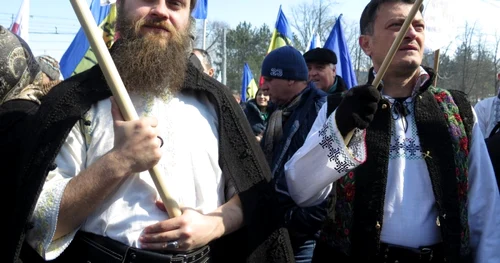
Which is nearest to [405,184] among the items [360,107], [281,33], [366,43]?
[360,107]

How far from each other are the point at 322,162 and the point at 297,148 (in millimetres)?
1289

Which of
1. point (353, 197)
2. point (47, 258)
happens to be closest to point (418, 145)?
point (353, 197)

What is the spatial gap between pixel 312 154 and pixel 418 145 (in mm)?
554

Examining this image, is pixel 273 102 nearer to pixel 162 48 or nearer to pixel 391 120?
pixel 391 120

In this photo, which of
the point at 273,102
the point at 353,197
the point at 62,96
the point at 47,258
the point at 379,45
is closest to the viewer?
the point at 47,258

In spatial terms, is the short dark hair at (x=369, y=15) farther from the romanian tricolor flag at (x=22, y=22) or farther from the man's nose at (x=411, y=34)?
the romanian tricolor flag at (x=22, y=22)

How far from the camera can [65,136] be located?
1.96 metres

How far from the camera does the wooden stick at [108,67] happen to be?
Result: 5.93ft

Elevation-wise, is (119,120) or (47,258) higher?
(119,120)

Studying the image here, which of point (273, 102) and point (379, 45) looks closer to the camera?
point (379, 45)

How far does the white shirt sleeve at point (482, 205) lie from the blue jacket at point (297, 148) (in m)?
0.74

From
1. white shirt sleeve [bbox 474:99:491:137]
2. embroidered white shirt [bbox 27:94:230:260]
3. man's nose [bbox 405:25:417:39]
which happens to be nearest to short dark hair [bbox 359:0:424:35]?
man's nose [bbox 405:25:417:39]

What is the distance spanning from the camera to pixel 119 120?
6.23ft

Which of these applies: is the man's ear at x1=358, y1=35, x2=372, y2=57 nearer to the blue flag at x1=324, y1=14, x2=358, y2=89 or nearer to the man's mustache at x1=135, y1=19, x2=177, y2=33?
the man's mustache at x1=135, y1=19, x2=177, y2=33
